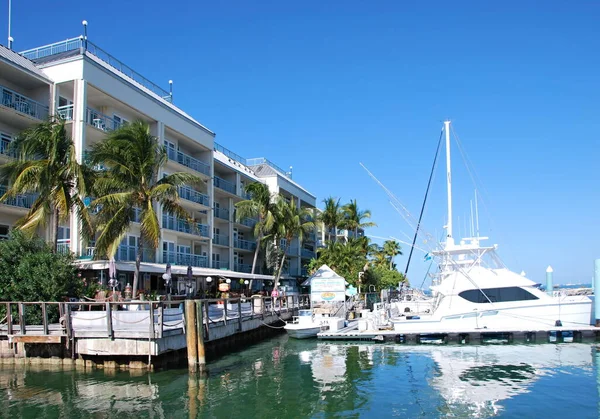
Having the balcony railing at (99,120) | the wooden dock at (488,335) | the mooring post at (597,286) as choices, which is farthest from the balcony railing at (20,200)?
the mooring post at (597,286)

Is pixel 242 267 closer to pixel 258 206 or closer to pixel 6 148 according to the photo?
pixel 258 206

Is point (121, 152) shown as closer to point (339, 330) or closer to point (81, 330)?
point (81, 330)

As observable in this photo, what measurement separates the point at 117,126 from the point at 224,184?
15.8m

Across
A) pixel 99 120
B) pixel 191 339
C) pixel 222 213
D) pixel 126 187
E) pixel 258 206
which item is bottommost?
pixel 191 339

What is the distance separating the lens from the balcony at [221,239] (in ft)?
155

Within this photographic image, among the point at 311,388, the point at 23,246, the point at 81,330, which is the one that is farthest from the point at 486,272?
the point at 23,246

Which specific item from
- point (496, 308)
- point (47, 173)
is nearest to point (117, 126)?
point (47, 173)

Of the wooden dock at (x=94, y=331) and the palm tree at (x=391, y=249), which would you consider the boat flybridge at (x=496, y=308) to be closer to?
the wooden dock at (x=94, y=331)

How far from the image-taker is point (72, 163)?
24797mm

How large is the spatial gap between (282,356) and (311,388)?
7258 millimetres

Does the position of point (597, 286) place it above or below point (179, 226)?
below

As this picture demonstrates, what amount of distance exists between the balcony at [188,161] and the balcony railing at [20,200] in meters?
11.6

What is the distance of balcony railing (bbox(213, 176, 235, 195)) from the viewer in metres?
47.4

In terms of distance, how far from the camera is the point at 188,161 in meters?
41.6
